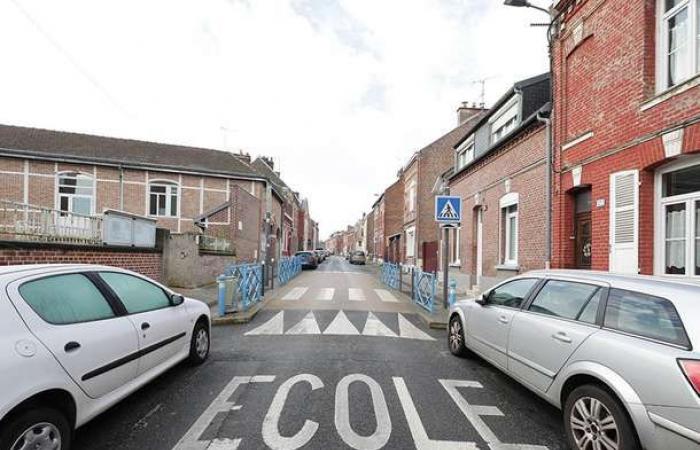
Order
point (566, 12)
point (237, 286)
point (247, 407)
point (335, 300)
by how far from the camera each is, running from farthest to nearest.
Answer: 1. point (335, 300)
2. point (237, 286)
3. point (566, 12)
4. point (247, 407)

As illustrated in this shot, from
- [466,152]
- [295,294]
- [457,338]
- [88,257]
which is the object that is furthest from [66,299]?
[466,152]

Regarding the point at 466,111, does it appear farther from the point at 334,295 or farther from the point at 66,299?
the point at 66,299

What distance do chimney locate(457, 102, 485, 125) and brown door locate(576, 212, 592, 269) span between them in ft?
63.2

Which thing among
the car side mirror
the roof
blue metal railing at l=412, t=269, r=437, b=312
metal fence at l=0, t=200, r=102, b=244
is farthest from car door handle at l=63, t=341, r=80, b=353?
the roof

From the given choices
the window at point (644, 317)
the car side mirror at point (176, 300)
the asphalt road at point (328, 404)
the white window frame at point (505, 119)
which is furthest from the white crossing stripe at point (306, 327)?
the white window frame at point (505, 119)

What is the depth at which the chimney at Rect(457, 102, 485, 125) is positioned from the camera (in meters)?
25.7

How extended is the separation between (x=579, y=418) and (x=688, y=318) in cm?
112

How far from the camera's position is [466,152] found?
1653 centimetres

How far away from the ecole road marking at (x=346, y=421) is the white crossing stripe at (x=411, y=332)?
2.48m

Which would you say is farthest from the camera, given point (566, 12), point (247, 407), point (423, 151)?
point (423, 151)

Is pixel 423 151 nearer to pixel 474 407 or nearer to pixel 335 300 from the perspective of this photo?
pixel 335 300

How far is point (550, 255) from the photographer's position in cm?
869

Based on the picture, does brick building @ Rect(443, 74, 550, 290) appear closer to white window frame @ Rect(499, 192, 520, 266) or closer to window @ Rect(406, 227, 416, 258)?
white window frame @ Rect(499, 192, 520, 266)

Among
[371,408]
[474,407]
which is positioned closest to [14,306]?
[371,408]
